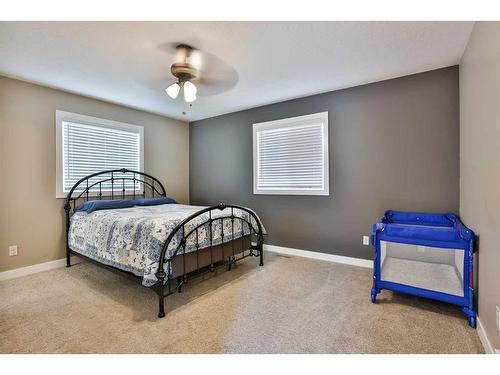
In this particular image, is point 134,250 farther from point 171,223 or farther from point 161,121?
point 161,121

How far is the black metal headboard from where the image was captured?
3643 millimetres

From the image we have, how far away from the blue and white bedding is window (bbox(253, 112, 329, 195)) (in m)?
1.06

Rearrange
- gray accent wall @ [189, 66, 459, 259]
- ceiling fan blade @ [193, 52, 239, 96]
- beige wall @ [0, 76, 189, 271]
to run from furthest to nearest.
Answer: beige wall @ [0, 76, 189, 271], gray accent wall @ [189, 66, 459, 259], ceiling fan blade @ [193, 52, 239, 96]

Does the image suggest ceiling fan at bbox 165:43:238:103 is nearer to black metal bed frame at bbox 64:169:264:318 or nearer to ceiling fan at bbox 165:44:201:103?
ceiling fan at bbox 165:44:201:103

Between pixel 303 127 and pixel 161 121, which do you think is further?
pixel 161 121

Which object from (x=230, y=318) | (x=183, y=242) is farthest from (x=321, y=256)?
(x=183, y=242)

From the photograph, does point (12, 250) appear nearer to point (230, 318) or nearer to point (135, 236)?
point (135, 236)

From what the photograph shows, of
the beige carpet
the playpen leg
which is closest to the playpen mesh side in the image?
the playpen leg

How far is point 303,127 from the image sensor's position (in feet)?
12.5

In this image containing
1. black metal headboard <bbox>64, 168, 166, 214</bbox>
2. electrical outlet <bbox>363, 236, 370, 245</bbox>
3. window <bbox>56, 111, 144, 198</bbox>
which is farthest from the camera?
black metal headboard <bbox>64, 168, 166, 214</bbox>
